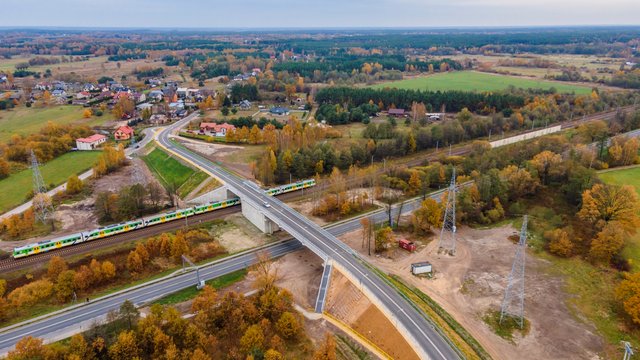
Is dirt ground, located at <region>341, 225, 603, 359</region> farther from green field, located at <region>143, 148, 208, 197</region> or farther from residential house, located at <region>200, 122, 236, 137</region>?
residential house, located at <region>200, 122, 236, 137</region>

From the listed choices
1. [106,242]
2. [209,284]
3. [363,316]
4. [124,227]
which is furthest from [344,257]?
[106,242]

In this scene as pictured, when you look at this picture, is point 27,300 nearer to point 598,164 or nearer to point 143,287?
point 143,287

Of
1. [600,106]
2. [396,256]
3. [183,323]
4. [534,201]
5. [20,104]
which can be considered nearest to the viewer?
[183,323]

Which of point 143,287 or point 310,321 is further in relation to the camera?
point 143,287

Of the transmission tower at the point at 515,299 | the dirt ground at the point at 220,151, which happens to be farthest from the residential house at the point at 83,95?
the transmission tower at the point at 515,299

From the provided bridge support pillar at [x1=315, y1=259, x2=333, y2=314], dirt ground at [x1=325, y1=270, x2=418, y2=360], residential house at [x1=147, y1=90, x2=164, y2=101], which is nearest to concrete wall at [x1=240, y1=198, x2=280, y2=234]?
bridge support pillar at [x1=315, y1=259, x2=333, y2=314]

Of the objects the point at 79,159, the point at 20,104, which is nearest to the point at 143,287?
the point at 79,159
